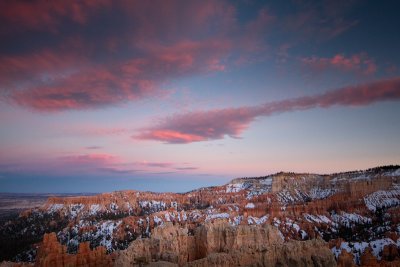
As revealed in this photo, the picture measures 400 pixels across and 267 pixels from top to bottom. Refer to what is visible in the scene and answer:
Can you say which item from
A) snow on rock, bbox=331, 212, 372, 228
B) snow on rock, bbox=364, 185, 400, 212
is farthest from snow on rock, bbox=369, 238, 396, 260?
snow on rock, bbox=364, 185, 400, 212

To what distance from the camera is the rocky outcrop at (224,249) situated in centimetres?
3672

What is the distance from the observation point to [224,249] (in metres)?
46.1

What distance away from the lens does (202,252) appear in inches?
1838

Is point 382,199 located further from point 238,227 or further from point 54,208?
point 54,208

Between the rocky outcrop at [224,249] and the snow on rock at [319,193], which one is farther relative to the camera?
the snow on rock at [319,193]

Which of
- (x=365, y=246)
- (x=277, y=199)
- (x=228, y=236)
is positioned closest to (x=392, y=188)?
(x=277, y=199)

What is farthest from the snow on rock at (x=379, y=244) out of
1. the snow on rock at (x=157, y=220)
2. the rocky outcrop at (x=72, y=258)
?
the snow on rock at (x=157, y=220)

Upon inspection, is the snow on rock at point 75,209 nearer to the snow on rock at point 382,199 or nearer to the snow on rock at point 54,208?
the snow on rock at point 54,208

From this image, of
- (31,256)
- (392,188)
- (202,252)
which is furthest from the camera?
(392,188)

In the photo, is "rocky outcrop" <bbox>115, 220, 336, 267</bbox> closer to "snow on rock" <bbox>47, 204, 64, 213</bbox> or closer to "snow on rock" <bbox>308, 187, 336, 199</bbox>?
"snow on rock" <bbox>308, 187, 336, 199</bbox>

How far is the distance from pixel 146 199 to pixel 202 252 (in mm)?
155976

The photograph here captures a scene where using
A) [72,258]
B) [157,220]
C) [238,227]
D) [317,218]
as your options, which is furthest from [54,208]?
[238,227]

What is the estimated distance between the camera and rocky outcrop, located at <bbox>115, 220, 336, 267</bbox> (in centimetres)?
3672

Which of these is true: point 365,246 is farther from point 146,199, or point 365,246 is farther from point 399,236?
point 146,199
